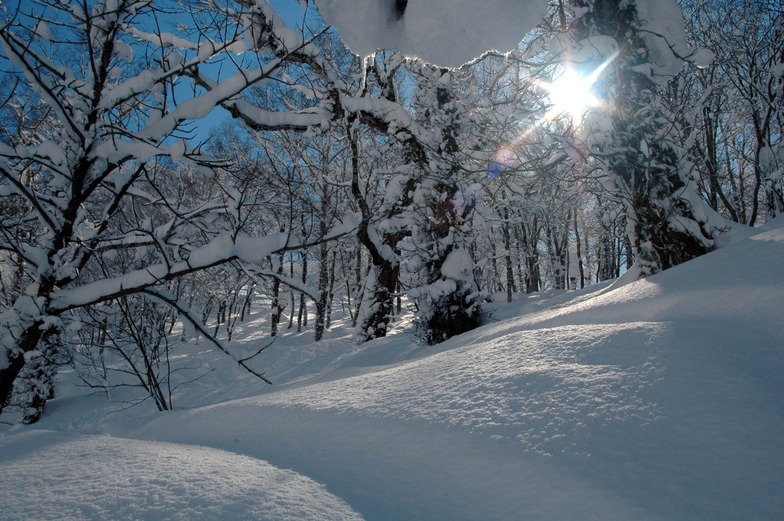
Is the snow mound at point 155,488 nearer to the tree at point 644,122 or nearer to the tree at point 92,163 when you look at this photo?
the tree at point 92,163

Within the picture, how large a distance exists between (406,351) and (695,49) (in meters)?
5.03

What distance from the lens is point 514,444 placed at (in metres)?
1.20

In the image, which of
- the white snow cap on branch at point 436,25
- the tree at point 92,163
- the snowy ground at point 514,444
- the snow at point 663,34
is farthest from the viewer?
the snow at point 663,34

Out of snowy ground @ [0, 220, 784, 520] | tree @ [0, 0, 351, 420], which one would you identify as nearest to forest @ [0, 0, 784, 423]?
tree @ [0, 0, 351, 420]

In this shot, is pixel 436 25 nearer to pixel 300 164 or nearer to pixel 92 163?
pixel 92 163

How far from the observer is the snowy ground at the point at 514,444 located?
0.98 m

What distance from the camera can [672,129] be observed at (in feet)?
13.7

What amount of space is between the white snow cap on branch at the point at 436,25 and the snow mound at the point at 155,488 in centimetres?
113

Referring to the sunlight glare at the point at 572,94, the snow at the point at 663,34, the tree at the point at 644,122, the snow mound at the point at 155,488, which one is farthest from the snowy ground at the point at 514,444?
the snow at the point at 663,34

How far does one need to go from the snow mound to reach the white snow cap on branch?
1127mm

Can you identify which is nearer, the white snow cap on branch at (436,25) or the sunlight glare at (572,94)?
the white snow cap on branch at (436,25)

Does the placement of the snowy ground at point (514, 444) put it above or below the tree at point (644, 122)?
below

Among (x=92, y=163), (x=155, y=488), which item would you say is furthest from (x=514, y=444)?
(x=92, y=163)

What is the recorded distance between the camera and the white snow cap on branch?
87 cm
